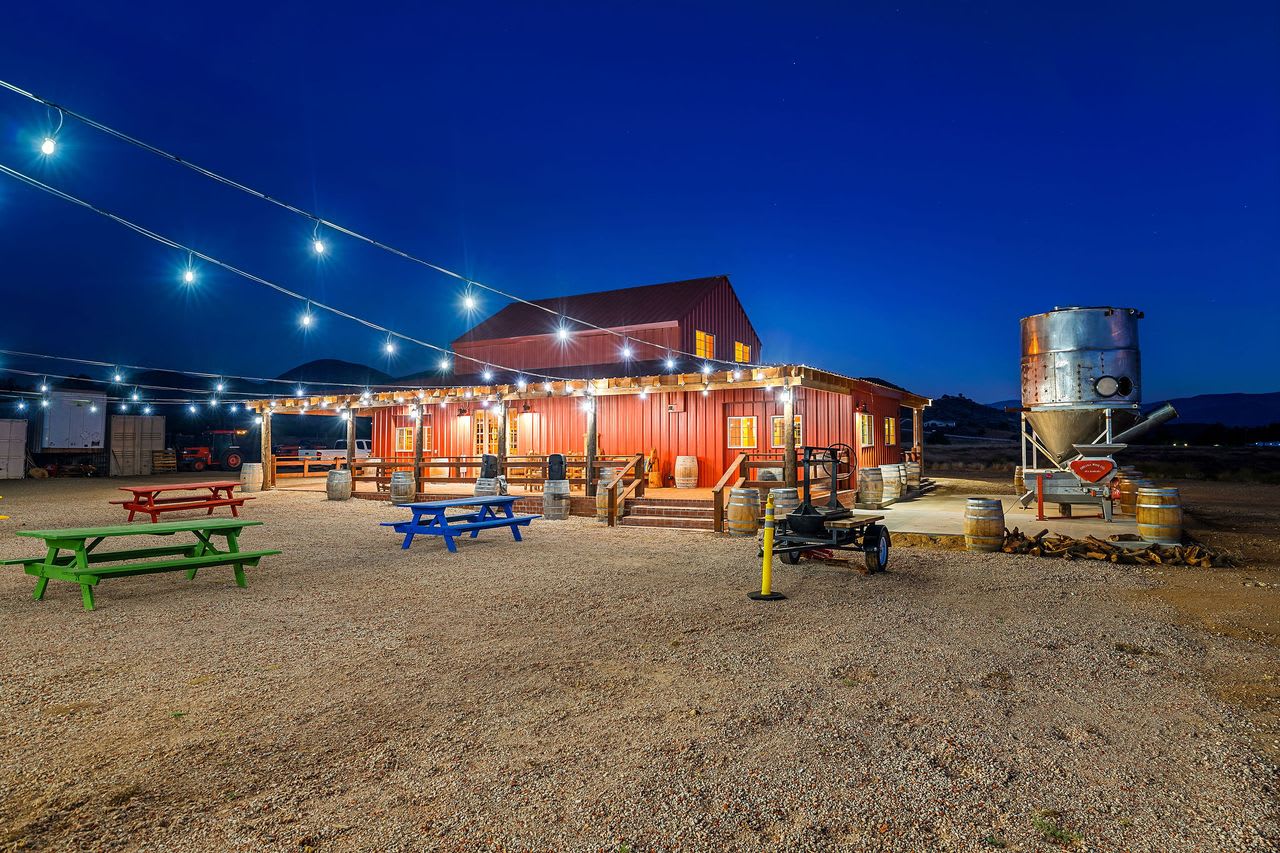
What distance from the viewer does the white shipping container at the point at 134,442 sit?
1240 inches

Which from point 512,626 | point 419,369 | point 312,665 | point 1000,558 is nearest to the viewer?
point 312,665

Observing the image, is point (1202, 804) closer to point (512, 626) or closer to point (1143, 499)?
point (512, 626)

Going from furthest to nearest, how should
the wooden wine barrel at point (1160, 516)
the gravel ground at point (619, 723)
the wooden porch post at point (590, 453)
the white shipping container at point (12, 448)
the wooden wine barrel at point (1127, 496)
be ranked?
the white shipping container at point (12, 448), the wooden porch post at point (590, 453), the wooden wine barrel at point (1127, 496), the wooden wine barrel at point (1160, 516), the gravel ground at point (619, 723)

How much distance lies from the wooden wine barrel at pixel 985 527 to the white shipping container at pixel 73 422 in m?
35.8

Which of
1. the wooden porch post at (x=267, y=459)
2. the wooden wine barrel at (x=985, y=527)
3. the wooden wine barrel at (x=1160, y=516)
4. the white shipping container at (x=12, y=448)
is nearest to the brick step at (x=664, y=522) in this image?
the wooden wine barrel at (x=985, y=527)

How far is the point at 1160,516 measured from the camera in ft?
29.7

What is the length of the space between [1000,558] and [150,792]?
9.61 m

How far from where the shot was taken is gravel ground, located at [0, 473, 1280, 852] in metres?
2.68

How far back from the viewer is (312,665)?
4.71m

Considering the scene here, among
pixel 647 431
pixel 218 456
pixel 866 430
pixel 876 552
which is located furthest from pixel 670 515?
pixel 218 456

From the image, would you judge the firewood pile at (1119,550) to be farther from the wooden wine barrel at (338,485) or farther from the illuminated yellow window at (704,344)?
the wooden wine barrel at (338,485)

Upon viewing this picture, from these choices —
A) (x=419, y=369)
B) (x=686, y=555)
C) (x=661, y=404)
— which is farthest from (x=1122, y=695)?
(x=419, y=369)

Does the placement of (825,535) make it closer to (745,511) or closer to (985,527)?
(745,511)

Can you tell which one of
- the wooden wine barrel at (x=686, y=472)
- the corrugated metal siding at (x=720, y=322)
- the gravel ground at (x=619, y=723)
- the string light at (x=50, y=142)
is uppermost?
the corrugated metal siding at (x=720, y=322)
